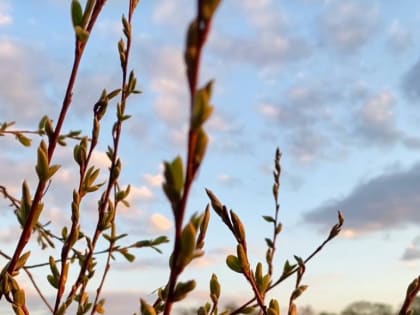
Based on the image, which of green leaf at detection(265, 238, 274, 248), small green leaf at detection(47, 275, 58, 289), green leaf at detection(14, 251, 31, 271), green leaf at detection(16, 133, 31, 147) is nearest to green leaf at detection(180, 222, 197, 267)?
green leaf at detection(14, 251, 31, 271)

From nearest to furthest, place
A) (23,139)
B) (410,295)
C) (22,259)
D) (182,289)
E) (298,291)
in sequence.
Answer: (182,289), (410,295), (22,259), (298,291), (23,139)

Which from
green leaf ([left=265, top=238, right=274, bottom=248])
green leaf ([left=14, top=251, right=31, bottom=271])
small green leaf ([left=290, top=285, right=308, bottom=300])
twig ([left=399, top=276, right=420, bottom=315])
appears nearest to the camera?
twig ([left=399, top=276, right=420, bottom=315])

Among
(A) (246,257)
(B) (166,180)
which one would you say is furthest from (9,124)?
(B) (166,180)

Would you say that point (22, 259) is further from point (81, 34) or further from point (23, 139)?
point (23, 139)

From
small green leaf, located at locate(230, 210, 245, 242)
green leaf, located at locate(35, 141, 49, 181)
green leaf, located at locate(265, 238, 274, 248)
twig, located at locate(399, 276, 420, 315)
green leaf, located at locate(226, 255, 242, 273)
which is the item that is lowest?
twig, located at locate(399, 276, 420, 315)

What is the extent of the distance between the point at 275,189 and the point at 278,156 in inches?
3.3

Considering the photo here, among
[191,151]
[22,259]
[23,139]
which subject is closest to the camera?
[191,151]

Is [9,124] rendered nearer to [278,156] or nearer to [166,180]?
[278,156]

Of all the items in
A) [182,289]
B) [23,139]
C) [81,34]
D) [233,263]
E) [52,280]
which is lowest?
[182,289]

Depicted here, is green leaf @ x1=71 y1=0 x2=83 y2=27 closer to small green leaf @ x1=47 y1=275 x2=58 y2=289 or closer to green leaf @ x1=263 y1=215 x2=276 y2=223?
small green leaf @ x1=47 y1=275 x2=58 y2=289

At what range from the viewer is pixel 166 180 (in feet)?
1.77

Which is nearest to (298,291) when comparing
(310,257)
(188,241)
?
(310,257)

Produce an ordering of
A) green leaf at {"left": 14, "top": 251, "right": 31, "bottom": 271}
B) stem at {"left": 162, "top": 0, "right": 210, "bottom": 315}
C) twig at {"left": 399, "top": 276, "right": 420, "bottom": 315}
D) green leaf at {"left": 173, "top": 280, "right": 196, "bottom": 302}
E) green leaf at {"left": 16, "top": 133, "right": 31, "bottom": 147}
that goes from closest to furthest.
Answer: stem at {"left": 162, "top": 0, "right": 210, "bottom": 315} < green leaf at {"left": 173, "top": 280, "right": 196, "bottom": 302} < twig at {"left": 399, "top": 276, "right": 420, "bottom": 315} < green leaf at {"left": 14, "top": 251, "right": 31, "bottom": 271} < green leaf at {"left": 16, "top": 133, "right": 31, "bottom": 147}

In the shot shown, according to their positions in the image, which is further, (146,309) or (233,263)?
(233,263)
